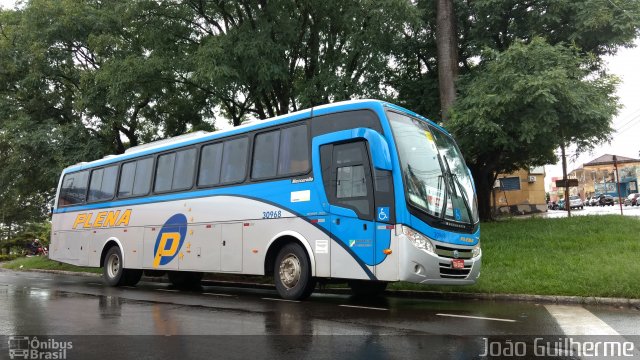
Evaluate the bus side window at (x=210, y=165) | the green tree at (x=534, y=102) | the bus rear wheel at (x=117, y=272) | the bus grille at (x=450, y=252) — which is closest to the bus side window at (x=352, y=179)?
the bus grille at (x=450, y=252)

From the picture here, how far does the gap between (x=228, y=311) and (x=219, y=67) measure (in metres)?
7.71

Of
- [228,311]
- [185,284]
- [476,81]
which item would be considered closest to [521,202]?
[476,81]

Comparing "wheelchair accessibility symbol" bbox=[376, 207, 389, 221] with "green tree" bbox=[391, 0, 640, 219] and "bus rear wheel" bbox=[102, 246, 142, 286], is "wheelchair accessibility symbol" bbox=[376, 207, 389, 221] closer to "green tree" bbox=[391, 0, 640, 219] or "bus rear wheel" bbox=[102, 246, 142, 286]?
"green tree" bbox=[391, 0, 640, 219]

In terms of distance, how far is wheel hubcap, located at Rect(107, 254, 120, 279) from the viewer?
14.7m

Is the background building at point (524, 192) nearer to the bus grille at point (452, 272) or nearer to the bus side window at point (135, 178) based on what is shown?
the bus side window at point (135, 178)

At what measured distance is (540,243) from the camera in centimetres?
1375

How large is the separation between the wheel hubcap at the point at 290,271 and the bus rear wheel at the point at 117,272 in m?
6.55

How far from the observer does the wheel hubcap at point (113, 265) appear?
579 inches

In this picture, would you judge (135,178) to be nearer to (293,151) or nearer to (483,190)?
(293,151)

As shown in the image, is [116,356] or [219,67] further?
[219,67]

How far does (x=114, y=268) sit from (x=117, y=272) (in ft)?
0.80

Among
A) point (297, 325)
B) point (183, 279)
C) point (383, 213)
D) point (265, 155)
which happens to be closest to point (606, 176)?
point (183, 279)

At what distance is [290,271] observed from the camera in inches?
393

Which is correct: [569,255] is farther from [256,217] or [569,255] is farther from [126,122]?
[126,122]
